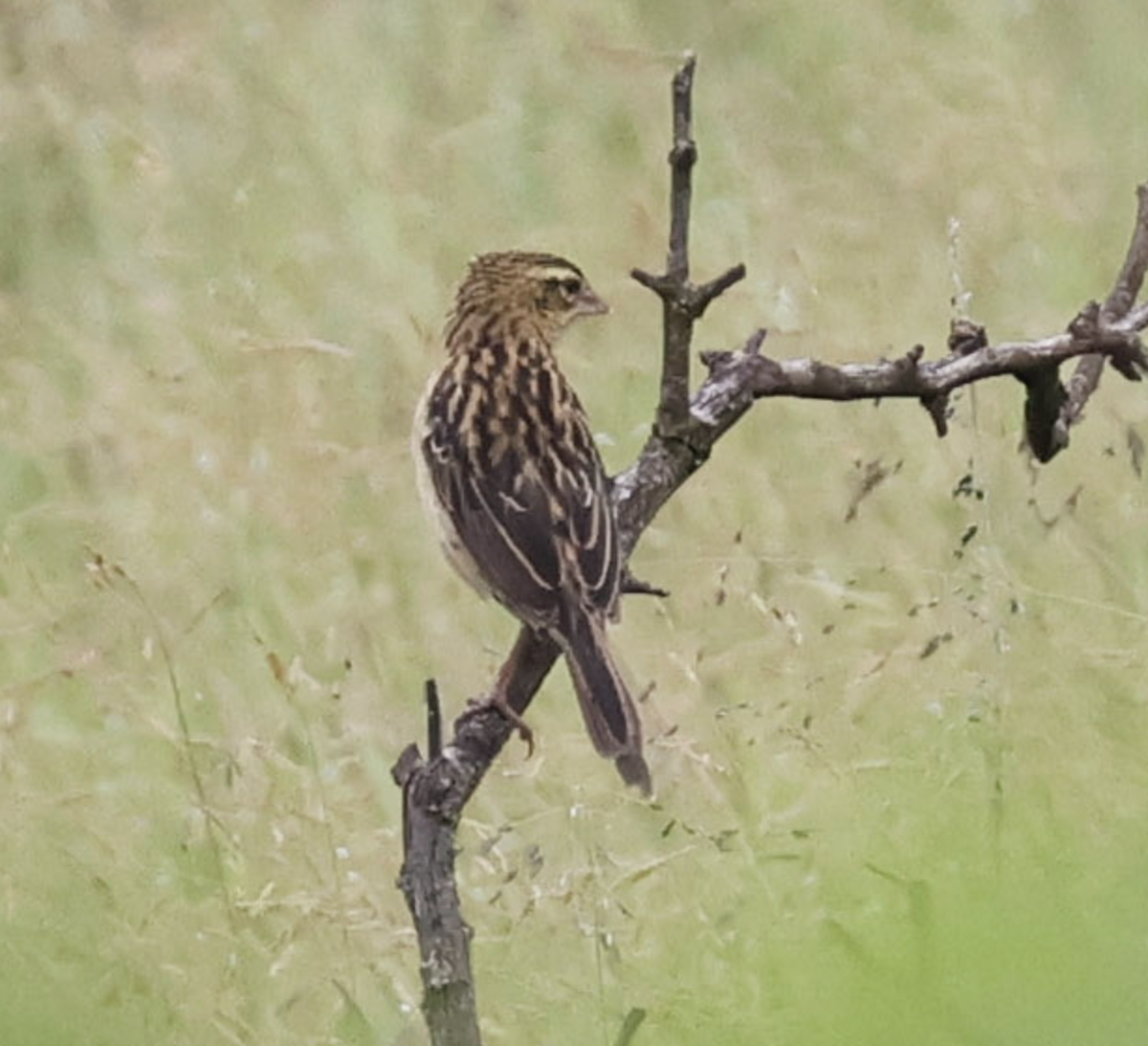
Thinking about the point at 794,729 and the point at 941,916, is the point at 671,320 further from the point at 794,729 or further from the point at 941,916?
the point at 794,729

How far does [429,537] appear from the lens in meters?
3.12

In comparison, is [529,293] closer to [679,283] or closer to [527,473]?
[527,473]

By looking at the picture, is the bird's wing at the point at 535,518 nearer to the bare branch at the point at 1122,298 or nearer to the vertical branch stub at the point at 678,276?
the vertical branch stub at the point at 678,276

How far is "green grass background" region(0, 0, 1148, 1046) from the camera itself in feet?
7.89

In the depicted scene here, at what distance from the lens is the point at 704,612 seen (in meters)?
3.03

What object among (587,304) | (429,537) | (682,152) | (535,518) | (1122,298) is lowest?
(682,152)

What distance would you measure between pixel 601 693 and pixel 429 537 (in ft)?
5.39

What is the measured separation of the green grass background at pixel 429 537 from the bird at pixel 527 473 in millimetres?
242

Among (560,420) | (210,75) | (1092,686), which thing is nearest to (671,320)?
(560,420)

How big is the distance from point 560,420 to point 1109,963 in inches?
43.6

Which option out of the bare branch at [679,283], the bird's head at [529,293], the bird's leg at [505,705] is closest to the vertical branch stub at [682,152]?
the bare branch at [679,283]

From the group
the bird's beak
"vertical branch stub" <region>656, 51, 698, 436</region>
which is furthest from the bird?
"vertical branch stub" <region>656, 51, 698, 436</region>

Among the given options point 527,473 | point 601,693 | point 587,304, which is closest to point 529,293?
point 587,304

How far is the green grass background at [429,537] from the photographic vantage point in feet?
7.89
